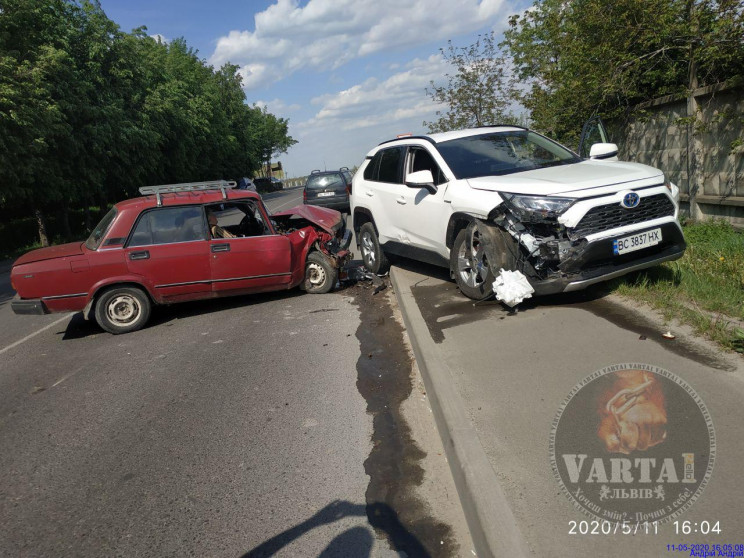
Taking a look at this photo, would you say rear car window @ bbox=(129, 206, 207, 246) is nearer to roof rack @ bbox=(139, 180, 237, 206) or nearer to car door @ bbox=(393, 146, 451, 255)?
roof rack @ bbox=(139, 180, 237, 206)

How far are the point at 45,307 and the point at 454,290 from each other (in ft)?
16.6

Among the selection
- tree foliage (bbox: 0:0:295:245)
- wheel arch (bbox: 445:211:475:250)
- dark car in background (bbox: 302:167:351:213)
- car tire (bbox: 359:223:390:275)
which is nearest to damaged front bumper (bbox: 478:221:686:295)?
wheel arch (bbox: 445:211:475:250)

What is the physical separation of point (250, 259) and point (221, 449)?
4.11m

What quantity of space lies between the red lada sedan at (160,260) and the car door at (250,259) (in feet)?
0.04

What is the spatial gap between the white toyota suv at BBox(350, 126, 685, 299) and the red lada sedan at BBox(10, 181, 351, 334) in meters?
1.97

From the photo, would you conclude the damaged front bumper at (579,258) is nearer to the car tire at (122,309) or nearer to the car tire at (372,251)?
the car tire at (372,251)

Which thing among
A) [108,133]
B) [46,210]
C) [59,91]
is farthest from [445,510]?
[46,210]

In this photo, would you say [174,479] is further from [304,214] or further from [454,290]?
[304,214]

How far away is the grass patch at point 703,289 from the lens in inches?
184

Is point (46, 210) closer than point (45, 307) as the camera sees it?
No

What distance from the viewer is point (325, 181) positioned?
2023cm

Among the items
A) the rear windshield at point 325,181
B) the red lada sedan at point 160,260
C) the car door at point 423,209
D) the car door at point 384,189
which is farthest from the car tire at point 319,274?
the rear windshield at point 325,181

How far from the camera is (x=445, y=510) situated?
10.4ft

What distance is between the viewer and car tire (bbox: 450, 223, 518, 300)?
581cm
